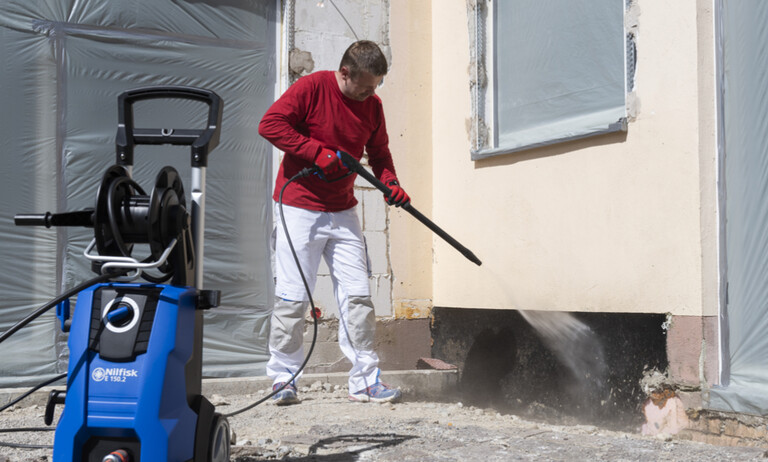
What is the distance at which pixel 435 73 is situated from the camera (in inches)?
225

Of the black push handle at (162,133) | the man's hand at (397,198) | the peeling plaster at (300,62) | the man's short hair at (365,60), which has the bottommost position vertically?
the man's hand at (397,198)

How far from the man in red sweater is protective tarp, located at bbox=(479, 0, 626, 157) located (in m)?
1.10

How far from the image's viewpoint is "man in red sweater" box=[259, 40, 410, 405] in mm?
4031

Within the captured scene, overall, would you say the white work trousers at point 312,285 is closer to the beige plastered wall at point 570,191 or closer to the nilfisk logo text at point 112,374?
the beige plastered wall at point 570,191

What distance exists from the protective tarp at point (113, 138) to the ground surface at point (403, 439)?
0.91m

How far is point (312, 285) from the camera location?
4.34 m

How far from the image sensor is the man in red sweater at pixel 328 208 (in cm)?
403

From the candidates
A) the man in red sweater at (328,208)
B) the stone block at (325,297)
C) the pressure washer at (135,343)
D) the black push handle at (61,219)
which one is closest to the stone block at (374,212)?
the stone block at (325,297)

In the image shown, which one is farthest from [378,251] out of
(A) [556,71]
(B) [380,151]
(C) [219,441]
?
(C) [219,441]

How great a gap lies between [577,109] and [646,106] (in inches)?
23.4

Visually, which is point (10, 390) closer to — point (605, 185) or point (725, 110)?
point (605, 185)

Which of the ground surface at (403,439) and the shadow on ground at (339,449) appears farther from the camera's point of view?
the ground surface at (403,439)

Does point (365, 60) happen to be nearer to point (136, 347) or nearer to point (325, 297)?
point (325, 297)

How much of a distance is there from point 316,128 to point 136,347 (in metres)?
2.30
